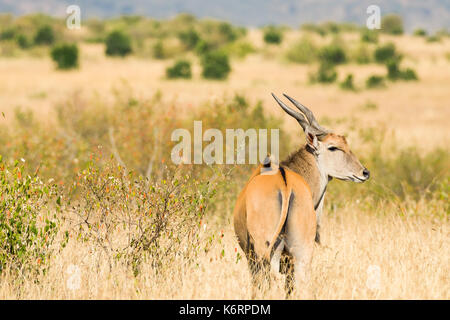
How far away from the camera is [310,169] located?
5.93 m

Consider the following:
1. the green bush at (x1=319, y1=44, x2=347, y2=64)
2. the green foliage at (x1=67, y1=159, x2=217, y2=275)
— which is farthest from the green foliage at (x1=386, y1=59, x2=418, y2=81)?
the green foliage at (x1=67, y1=159, x2=217, y2=275)

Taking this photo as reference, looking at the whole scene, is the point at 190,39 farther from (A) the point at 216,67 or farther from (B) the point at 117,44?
(A) the point at 216,67

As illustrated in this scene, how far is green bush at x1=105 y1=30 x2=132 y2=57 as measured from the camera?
5388 centimetres

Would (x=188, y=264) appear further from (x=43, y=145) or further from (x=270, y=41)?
(x=270, y=41)

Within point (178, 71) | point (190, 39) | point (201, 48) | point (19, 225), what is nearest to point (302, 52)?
point (201, 48)

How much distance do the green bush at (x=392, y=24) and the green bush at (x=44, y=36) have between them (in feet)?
142

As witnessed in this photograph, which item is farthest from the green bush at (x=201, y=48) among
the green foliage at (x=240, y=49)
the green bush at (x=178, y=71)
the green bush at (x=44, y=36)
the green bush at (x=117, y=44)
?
the green bush at (x=178, y=71)

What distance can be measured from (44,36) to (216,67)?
92.4ft

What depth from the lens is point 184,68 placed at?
38906mm

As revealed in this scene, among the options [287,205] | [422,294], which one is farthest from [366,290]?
[287,205]

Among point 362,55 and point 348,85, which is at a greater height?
point 362,55

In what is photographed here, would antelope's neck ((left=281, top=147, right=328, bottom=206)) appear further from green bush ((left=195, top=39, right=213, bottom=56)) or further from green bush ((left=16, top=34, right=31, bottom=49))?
green bush ((left=16, top=34, right=31, bottom=49))

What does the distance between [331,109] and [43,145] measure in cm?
1795

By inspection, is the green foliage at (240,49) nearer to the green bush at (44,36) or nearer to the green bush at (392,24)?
the green bush at (44,36)
